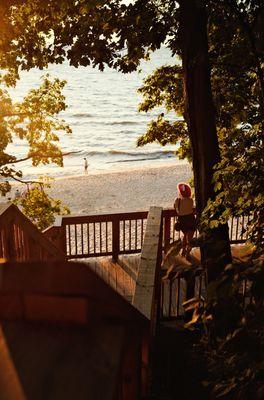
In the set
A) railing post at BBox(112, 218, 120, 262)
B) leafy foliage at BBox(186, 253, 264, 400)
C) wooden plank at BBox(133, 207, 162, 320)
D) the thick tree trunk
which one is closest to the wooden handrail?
wooden plank at BBox(133, 207, 162, 320)

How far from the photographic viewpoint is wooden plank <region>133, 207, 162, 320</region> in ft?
10.4

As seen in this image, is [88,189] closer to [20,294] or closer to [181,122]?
[181,122]

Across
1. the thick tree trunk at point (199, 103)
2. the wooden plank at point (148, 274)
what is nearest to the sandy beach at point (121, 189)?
the thick tree trunk at point (199, 103)

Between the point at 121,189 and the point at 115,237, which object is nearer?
the point at 115,237

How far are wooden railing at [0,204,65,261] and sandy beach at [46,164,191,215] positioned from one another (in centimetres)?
2201

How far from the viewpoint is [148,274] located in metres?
3.55

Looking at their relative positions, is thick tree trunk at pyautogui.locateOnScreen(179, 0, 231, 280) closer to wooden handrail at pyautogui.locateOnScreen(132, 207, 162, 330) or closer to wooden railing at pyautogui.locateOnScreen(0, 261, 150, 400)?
wooden handrail at pyautogui.locateOnScreen(132, 207, 162, 330)

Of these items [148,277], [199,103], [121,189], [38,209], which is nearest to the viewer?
[148,277]

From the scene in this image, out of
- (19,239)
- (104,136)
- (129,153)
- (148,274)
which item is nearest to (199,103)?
(148,274)

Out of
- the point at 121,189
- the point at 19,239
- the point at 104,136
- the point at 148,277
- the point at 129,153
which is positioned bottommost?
the point at 121,189

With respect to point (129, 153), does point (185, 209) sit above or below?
above

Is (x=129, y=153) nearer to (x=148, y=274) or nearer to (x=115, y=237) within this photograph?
(x=115, y=237)

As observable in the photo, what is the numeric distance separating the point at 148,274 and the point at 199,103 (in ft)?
9.41

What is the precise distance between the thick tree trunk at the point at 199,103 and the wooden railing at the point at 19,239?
7.24 ft
